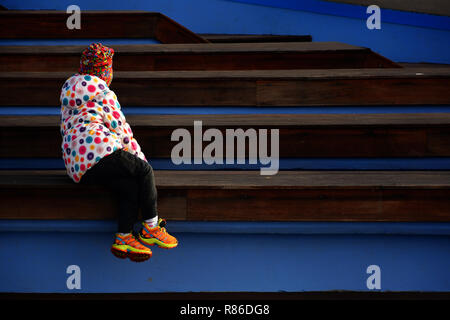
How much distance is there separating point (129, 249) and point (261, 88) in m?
0.93

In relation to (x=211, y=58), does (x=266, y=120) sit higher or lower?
lower

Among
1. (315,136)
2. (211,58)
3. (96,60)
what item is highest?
(211,58)

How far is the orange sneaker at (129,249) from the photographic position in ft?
4.33

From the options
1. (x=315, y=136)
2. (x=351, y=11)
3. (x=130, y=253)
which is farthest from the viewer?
(x=351, y=11)

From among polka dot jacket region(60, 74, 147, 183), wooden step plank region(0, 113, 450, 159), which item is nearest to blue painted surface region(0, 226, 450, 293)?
polka dot jacket region(60, 74, 147, 183)

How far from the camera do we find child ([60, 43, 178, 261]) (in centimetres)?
134

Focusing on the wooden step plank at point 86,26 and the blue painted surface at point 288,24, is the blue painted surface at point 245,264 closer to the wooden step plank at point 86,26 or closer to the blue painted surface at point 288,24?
the wooden step plank at point 86,26

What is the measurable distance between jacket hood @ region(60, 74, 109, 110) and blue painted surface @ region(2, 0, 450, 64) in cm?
199

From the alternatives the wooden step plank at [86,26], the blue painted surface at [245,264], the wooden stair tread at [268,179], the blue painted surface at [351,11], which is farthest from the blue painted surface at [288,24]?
the blue painted surface at [245,264]

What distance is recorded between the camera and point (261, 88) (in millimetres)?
1903

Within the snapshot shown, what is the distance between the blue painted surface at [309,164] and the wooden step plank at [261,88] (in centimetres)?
33

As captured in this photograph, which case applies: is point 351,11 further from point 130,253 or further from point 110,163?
point 130,253

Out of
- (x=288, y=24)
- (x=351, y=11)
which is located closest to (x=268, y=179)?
(x=288, y=24)
